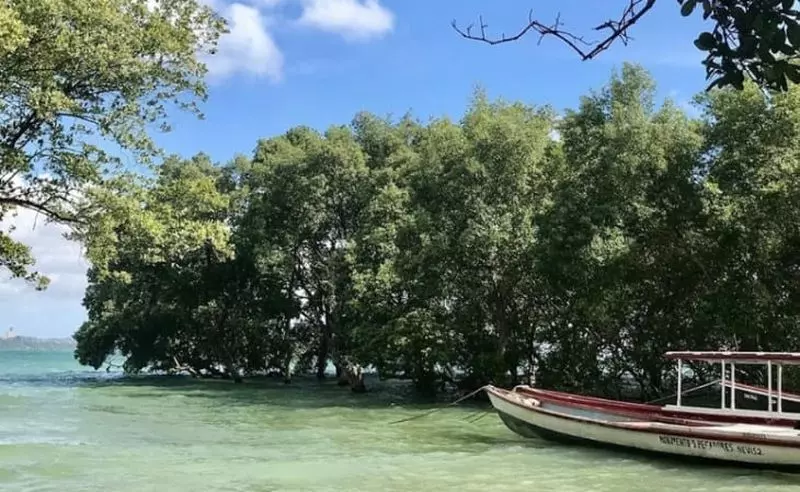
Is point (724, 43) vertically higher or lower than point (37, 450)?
higher

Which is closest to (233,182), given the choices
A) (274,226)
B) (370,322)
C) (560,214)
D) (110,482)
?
(274,226)

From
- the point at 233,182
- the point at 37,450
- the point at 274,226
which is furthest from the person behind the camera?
the point at 233,182

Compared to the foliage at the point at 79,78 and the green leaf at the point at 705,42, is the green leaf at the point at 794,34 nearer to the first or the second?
the green leaf at the point at 705,42

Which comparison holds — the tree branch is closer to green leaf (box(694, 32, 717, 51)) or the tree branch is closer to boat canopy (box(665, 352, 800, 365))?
boat canopy (box(665, 352, 800, 365))

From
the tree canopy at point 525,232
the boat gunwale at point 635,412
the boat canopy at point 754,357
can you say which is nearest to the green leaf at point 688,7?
the boat canopy at point 754,357

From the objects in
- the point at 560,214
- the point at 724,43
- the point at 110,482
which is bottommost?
the point at 110,482

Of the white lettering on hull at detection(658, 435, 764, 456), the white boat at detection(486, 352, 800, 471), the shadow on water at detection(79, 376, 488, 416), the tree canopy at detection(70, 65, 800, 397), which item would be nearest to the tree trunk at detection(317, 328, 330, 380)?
the shadow on water at detection(79, 376, 488, 416)

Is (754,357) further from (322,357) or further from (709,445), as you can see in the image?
(322,357)

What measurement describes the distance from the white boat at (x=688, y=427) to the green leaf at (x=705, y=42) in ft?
30.7

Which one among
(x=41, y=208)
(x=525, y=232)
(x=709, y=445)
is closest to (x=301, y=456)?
(x=41, y=208)

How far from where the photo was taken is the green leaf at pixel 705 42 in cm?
268

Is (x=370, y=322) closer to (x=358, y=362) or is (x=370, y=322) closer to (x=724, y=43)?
(x=358, y=362)

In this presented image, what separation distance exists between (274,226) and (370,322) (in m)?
6.47

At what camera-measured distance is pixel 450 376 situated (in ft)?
84.9
